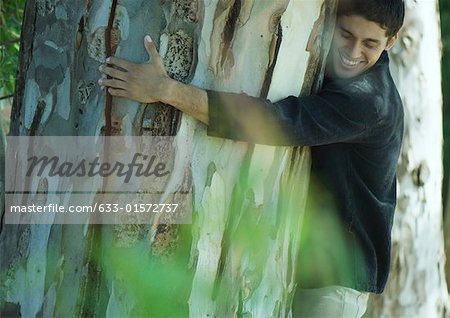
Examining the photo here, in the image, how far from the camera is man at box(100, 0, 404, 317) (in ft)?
9.12

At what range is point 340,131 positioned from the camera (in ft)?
9.80

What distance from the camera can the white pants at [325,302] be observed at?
3414 millimetres

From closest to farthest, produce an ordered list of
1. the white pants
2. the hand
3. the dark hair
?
the hand, the dark hair, the white pants

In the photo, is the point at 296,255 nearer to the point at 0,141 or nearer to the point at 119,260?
the point at 119,260

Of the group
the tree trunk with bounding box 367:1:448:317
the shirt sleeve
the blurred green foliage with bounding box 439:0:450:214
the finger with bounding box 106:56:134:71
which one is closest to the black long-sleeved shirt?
the shirt sleeve

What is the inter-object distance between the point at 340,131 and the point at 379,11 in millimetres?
448

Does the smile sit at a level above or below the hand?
above

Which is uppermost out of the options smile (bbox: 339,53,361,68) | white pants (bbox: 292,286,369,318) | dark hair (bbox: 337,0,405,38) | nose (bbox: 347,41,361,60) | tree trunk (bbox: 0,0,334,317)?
dark hair (bbox: 337,0,405,38)

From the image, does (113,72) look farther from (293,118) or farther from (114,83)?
(293,118)

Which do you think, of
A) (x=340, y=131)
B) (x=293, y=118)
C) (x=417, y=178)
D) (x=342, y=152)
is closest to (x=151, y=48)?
(x=293, y=118)

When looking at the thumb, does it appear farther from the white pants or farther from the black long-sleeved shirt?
the white pants

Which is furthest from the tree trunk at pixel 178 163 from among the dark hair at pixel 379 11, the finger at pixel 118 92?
the dark hair at pixel 379 11

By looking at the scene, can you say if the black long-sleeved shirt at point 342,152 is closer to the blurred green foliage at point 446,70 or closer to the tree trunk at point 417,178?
the tree trunk at point 417,178

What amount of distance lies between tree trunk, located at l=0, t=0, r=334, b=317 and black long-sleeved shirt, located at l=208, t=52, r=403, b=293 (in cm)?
7
